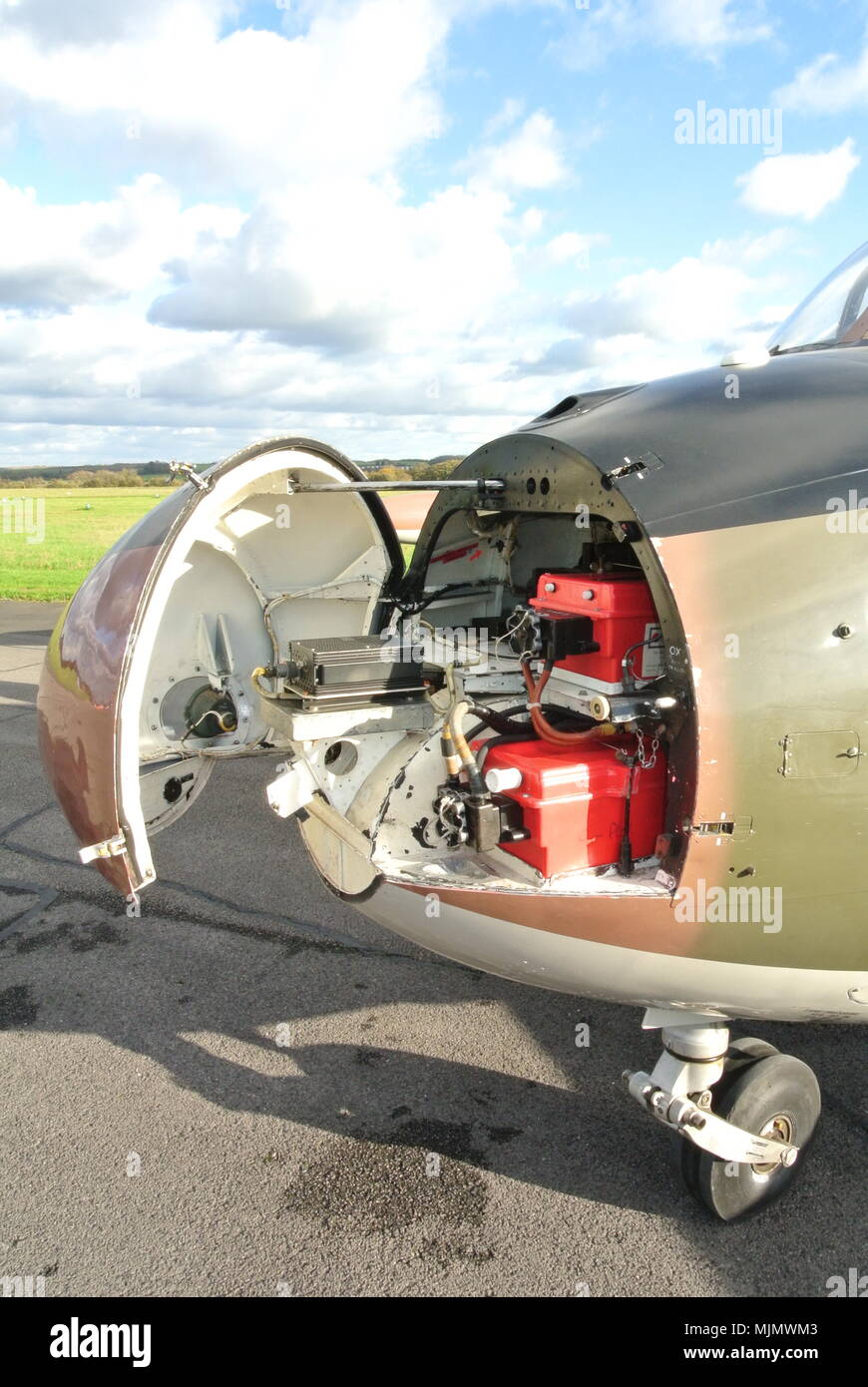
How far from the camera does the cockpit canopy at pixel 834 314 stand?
4320 mm

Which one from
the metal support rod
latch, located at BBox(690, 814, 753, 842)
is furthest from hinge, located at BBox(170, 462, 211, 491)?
latch, located at BBox(690, 814, 753, 842)

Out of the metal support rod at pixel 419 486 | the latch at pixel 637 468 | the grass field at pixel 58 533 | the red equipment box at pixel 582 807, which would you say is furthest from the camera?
the grass field at pixel 58 533

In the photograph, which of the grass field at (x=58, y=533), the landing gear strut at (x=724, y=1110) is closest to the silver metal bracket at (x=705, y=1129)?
the landing gear strut at (x=724, y=1110)

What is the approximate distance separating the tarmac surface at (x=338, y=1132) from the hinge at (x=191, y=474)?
8.30 ft

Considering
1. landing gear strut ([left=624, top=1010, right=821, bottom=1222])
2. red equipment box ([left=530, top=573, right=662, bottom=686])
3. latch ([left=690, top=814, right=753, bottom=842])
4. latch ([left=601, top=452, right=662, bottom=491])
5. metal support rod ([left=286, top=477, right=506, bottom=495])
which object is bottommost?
landing gear strut ([left=624, top=1010, right=821, bottom=1222])

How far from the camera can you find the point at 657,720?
298 cm

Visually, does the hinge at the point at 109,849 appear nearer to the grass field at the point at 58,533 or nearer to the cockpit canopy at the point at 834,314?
the cockpit canopy at the point at 834,314

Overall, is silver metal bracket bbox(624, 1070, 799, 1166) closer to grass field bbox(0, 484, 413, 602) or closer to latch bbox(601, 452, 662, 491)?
latch bbox(601, 452, 662, 491)

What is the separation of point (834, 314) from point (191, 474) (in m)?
3.34

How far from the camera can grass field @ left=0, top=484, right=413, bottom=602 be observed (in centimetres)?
2362

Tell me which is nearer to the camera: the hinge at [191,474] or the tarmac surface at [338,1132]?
the tarmac surface at [338,1132]

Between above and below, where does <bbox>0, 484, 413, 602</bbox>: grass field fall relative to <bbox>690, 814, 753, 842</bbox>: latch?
above

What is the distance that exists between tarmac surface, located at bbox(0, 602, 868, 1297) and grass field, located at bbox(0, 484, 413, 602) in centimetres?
775
